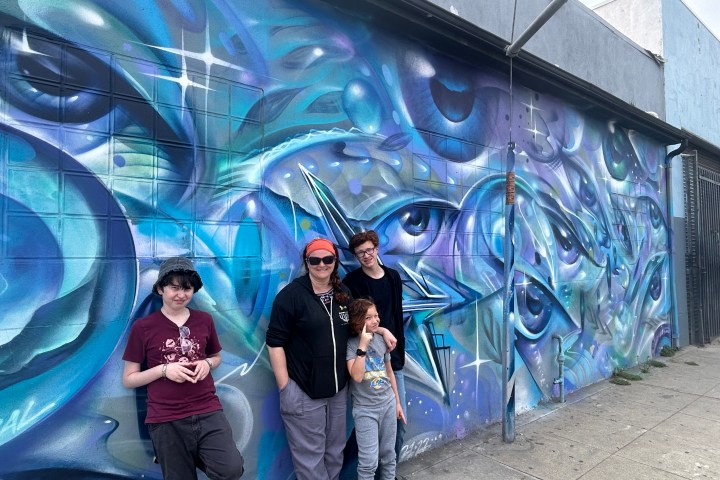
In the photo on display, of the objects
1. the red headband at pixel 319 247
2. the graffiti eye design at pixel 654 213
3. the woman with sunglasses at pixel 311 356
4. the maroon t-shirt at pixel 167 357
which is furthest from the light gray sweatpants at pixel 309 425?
the graffiti eye design at pixel 654 213

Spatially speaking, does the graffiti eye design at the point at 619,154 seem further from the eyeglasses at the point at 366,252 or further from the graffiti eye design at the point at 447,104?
the eyeglasses at the point at 366,252

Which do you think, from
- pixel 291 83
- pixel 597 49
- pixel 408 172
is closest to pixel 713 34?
pixel 597 49

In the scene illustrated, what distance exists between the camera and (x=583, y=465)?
3609 mm

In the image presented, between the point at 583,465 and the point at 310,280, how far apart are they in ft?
9.11

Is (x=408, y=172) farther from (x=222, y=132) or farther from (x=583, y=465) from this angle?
(x=583, y=465)

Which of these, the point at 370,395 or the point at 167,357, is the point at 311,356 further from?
the point at 167,357

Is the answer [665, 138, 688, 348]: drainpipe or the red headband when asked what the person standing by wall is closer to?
the red headband

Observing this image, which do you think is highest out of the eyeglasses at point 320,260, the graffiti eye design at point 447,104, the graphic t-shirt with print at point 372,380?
the graffiti eye design at point 447,104

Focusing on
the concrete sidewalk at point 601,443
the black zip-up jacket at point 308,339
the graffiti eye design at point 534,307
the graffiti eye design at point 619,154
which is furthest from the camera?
the graffiti eye design at point 619,154

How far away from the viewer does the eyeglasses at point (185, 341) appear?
2274 mm

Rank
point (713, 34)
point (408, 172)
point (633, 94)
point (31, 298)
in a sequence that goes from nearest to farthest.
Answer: point (31, 298) → point (408, 172) → point (633, 94) → point (713, 34)

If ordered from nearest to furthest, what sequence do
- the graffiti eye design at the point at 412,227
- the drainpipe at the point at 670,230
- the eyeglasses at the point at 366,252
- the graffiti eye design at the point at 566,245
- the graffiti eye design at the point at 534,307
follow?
the eyeglasses at the point at 366,252 < the graffiti eye design at the point at 412,227 < the graffiti eye design at the point at 534,307 < the graffiti eye design at the point at 566,245 < the drainpipe at the point at 670,230

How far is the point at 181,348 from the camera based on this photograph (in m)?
2.27

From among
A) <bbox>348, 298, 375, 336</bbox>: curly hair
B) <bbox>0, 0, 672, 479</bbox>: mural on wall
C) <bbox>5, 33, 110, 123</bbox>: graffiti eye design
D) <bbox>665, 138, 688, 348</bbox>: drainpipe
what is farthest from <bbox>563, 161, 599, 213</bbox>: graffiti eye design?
<bbox>5, 33, 110, 123</bbox>: graffiti eye design
